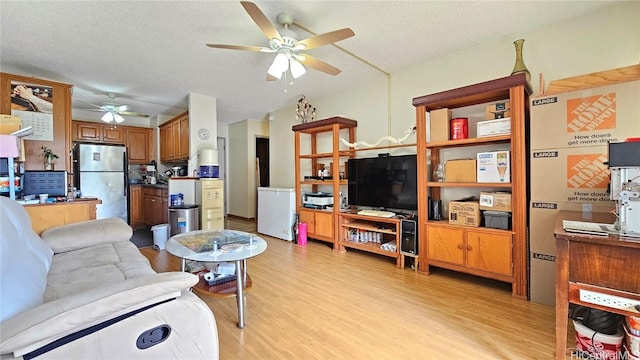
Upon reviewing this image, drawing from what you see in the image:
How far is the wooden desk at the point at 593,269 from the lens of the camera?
4.26 feet

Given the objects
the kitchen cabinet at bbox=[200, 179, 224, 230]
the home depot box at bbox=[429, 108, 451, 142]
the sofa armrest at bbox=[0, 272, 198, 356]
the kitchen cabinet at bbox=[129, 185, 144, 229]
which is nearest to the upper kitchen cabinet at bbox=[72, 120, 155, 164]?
the kitchen cabinet at bbox=[129, 185, 144, 229]

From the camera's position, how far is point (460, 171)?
2.71 metres

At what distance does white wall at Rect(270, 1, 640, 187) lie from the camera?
7.21 feet

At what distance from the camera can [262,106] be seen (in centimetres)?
518

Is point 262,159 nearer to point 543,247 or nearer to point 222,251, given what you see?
point 222,251

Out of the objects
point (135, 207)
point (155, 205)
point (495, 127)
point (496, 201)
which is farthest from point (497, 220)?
point (135, 207)

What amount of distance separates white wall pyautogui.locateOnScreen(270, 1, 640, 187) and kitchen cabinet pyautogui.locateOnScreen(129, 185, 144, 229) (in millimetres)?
4204

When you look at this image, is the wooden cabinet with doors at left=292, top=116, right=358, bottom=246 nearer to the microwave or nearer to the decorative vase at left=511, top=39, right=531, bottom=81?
the decorative vase at left=511, top=39, right=531, bottom=81

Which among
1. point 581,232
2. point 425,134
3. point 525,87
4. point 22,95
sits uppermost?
point 22,95

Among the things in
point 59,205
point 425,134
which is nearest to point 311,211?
point 425,134

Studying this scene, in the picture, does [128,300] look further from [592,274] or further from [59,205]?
[59,205]

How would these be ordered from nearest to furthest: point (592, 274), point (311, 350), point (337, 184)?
point (592, 274) → point (311, 350) → point (337, 184)

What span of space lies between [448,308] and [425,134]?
1.71 metres

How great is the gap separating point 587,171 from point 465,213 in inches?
37.3
